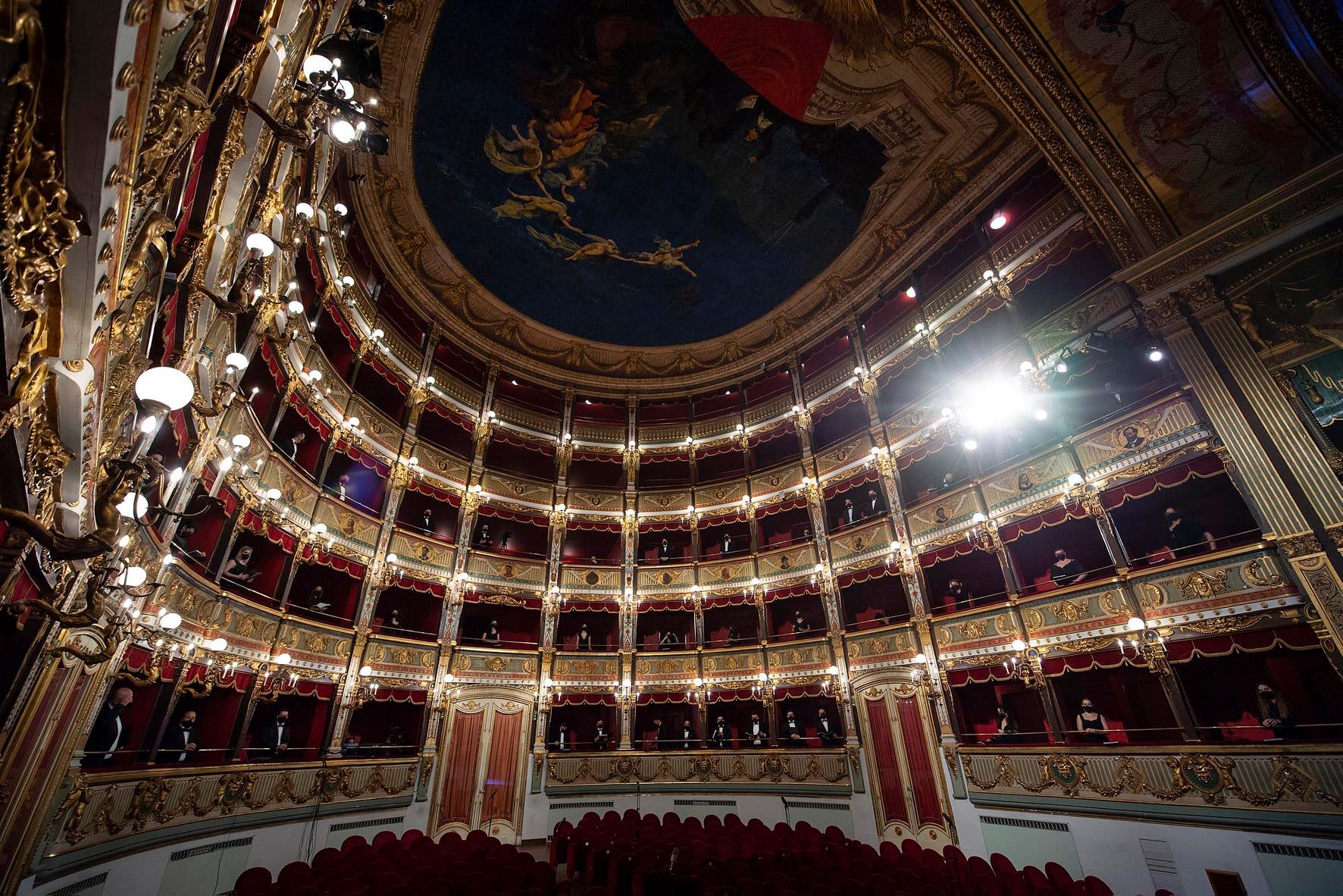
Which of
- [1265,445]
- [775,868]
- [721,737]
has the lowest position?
[775,868]

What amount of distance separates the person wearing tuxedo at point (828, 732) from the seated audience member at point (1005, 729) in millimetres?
4185

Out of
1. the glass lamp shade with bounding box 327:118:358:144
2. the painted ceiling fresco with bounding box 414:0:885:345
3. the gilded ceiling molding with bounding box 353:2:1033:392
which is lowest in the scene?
the glass lamp shade with bounding box 327:118:358:144

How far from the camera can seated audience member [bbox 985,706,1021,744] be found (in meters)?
12.6

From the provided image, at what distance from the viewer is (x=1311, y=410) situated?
364 inches

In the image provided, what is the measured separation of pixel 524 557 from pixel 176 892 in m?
11.4

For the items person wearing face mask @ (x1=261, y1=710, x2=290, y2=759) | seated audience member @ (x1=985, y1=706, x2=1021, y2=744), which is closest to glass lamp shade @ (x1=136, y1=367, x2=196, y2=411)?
person wearing face mask @ (x1=261, y1=710, x2=290, y2=759)

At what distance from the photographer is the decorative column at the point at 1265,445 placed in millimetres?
8633

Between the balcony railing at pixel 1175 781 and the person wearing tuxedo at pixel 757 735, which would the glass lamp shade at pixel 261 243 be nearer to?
the balcony railing at pixel 1175 781

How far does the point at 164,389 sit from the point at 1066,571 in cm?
1571

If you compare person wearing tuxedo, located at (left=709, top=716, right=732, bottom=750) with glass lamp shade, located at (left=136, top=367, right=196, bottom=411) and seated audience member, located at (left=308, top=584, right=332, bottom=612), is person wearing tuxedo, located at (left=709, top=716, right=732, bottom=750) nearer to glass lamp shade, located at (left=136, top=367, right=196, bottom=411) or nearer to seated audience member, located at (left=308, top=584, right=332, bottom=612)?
seated audience member, located at (left=308, top=584, right=332, bottom=612)

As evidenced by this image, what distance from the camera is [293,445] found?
45.1ft

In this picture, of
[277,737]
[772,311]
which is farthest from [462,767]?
[772,311]

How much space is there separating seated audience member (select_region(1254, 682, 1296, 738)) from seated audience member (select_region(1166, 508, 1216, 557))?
2.43m

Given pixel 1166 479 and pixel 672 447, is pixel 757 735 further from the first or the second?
pixel 1166 479
